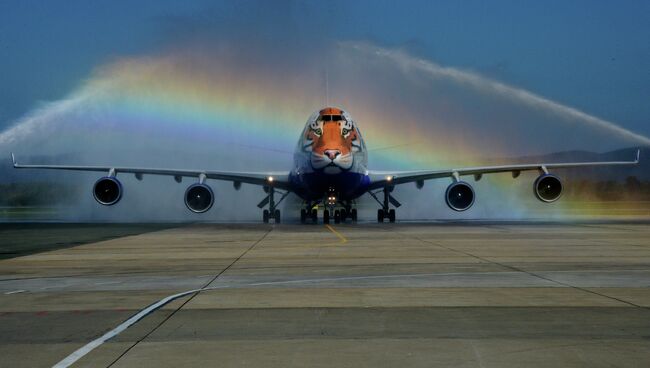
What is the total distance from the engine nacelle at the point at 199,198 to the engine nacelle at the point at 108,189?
12.0ft

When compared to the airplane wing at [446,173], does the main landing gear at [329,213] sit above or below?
below

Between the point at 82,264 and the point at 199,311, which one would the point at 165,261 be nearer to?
the point at 82,264

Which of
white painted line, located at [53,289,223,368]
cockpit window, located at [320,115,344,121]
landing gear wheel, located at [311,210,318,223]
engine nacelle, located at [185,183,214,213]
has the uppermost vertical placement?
cockpit window, located at [320,115,344,121]

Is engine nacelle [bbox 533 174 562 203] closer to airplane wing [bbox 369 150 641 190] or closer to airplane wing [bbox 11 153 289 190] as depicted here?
airplane wing [bbox 369 150 641 190]

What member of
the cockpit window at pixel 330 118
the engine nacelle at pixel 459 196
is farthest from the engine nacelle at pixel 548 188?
the cockpit window at pixel 330 118

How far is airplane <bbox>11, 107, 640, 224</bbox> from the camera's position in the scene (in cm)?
3897

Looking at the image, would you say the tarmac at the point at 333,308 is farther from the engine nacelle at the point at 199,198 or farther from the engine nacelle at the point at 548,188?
the engine nacelle at the point at 548,188

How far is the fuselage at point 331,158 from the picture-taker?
38531 millimetres

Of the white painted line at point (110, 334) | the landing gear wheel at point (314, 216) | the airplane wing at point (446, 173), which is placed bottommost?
the white painted line at point (110, 334)

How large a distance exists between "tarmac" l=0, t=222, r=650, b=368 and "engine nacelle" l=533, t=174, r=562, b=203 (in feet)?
66.1

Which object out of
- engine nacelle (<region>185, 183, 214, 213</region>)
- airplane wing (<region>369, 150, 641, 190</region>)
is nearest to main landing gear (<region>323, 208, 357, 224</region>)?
airplane wing (<region>369, 150, 641, 190</region>)

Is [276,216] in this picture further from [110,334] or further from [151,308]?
[110,334]

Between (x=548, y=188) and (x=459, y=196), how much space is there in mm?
4565

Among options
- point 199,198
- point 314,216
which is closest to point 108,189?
point 199,198
